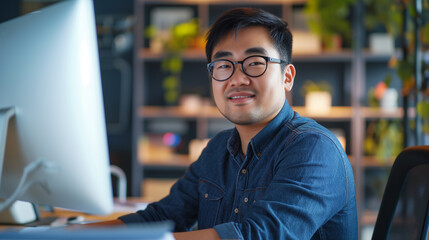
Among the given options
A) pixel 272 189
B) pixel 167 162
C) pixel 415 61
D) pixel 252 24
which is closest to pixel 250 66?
pixel 252 24

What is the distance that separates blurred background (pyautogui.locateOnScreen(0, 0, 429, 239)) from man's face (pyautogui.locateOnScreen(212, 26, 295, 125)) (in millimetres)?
2131

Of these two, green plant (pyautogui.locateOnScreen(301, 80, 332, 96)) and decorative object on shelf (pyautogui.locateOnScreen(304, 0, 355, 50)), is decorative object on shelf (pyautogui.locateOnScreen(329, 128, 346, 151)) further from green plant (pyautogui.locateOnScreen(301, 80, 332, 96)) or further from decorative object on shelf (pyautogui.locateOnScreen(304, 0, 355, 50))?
decorative object on shelf (pyautogui.locateOnScreen(304, 0, 355, 50))

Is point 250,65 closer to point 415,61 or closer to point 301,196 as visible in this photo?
point 301,196

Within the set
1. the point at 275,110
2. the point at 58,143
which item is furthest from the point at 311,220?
the point at 58,143

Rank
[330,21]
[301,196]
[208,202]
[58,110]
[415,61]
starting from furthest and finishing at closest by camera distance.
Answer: [330,21] < [415,61] < [208,202] < [301,196] < [58,110]

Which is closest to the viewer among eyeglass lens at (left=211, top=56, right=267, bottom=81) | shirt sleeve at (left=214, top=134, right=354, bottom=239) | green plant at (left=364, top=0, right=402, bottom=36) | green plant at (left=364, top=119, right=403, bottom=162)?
shirt sleeve at (left=214, top=134, right=354, bottom=239)

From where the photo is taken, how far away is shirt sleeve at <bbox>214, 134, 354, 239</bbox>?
0.92 m

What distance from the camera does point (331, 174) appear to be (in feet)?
3.30

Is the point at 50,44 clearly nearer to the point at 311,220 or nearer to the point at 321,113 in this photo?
the point at 311,220

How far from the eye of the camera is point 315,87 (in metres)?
3.44

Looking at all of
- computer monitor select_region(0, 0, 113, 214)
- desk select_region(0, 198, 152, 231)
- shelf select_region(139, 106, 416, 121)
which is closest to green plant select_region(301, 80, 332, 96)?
shelf select_region(139, 106, 416, 121)

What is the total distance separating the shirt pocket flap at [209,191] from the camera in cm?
127

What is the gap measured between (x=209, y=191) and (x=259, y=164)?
0.69 ft

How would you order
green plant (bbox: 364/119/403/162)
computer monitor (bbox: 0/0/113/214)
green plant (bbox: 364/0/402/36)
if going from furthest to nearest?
green plant (bbox: 364/119/403/162) < green plant (bbox: 364/0/402/36) < computer monitor (bbox: 0/0/113/214)
